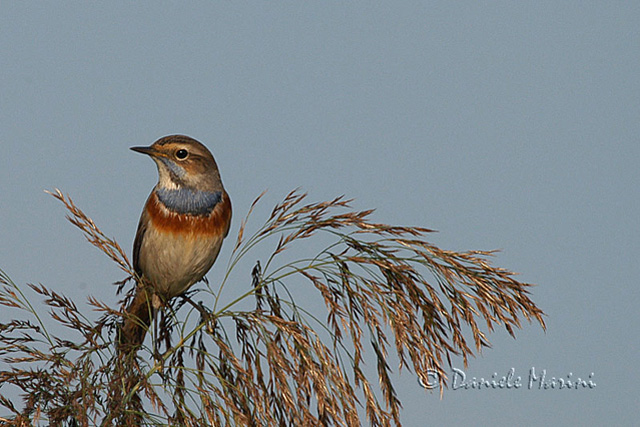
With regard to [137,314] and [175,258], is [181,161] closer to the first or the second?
[175,258]

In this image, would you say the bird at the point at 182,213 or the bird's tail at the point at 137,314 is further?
the bird at the point at 182,213

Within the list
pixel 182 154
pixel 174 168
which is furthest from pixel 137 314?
pixel 182 154

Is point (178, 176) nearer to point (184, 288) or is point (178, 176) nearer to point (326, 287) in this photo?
point (184, 288)

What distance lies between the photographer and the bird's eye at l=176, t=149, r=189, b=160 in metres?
5.04

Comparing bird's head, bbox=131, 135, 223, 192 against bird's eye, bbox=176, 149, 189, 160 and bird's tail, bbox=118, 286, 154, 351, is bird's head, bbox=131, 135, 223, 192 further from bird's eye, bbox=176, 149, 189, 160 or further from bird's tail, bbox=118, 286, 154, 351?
bird's tail, bbox=118, 286, 154, 351

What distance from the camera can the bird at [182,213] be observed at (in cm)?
505

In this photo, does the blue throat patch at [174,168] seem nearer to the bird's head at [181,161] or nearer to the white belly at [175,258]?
the bird's head at [181,161]

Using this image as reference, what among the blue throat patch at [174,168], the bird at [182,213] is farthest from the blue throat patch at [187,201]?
the blue throat patch at [174,168]

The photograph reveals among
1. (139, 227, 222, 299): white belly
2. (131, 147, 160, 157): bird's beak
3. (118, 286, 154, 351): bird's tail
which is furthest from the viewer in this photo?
(139, 227, 222, 299): white belly

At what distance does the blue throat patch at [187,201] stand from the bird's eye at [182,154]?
0.21 m

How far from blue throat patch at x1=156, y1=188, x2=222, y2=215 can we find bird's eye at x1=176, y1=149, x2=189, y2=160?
8.3 inches

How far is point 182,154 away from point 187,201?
0.31 metres

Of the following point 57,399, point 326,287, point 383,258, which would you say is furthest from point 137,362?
point 383,258

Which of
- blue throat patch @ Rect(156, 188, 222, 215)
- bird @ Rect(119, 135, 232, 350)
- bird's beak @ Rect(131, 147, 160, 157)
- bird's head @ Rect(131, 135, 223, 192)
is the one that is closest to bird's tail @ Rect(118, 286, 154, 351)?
bird @ Rect(119, 135, 232, 350)
